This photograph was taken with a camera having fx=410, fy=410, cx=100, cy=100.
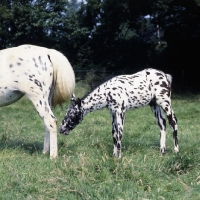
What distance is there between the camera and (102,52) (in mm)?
29391

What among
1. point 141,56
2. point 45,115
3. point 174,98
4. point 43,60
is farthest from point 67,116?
point 141,56

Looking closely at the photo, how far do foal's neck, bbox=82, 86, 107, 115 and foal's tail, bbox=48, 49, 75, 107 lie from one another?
31cm

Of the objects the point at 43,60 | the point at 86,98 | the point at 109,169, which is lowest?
the point at 109,169

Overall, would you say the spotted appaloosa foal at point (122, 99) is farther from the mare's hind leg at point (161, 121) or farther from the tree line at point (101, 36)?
the tree line at point (101, 36)

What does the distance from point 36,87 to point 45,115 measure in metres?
0.49

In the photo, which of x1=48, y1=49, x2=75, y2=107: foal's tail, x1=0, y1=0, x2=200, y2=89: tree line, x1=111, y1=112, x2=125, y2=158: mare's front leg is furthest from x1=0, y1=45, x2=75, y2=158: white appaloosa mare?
x1=0, y1=0, x2=200, y2=89: tree line

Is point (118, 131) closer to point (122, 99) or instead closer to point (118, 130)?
point (118, 130)

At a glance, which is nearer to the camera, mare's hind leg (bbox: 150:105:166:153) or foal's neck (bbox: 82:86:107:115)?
foal's neck (bbox: 82:86:107:115)

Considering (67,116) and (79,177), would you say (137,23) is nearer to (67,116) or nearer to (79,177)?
(67,116)

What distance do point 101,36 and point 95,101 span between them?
22.9m

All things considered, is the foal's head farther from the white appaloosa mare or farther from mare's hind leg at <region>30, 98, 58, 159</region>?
mare's hind leg at <region>30, 98, 58, 159</region>

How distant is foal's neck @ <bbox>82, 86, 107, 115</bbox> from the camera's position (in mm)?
6848

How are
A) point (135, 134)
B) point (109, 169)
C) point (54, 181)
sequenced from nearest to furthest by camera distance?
point (54, 181) < point (109, 169) < point (135, 134)

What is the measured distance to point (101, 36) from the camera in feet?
96.1
